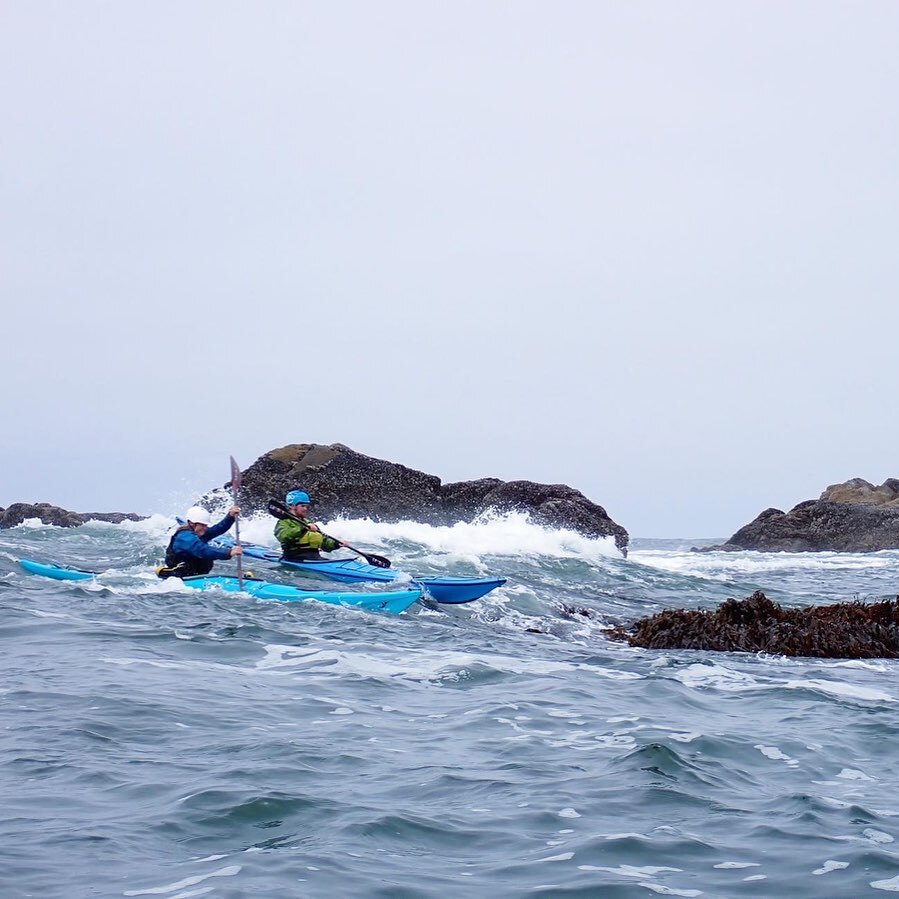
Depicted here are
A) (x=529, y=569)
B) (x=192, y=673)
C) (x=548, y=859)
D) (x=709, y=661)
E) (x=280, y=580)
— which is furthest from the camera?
(x=529, y=569)

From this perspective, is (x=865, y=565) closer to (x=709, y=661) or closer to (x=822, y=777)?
(x=709, y=661)

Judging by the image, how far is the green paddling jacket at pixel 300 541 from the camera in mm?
16250

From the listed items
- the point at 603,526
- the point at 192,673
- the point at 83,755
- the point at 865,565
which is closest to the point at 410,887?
the point at 83,755

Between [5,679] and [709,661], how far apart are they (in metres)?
6.58

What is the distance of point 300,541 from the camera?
53.5ft

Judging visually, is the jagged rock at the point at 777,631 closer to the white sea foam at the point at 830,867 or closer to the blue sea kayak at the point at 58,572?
the white sea foam at the point at 830,867

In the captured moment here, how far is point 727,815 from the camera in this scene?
4.93m

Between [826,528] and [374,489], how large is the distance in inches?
684

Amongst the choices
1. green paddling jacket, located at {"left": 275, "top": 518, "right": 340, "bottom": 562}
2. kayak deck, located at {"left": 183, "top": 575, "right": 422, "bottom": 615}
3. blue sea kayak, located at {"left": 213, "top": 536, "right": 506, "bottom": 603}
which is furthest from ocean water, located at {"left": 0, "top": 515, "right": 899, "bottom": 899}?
green paddling jacket, located at {"left": 275, "top": 518, "right": 340, "bottom": 562}

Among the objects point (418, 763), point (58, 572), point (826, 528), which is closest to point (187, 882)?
point (418, 763)

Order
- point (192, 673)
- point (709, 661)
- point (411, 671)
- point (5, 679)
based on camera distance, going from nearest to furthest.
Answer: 1. point (5, 679)
2. point (192, 673)
3. point (411, 671)
4. point (709, 661)

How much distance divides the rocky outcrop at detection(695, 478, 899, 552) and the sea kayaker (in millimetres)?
26616

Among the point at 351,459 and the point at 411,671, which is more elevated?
the point at 351,459

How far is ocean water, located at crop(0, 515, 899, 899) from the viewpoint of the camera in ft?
13.5
